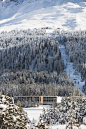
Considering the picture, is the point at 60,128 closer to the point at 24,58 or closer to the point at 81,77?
the point at 81,77

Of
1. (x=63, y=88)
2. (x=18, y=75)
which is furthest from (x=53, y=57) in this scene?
(x=63, y=88)

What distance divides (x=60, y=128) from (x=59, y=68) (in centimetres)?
12857

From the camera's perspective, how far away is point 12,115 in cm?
2425

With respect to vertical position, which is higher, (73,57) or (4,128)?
(4,128)

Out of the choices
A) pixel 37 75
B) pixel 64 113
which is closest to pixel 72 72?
pixel 37 75

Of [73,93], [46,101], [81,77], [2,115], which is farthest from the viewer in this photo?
[81,77]

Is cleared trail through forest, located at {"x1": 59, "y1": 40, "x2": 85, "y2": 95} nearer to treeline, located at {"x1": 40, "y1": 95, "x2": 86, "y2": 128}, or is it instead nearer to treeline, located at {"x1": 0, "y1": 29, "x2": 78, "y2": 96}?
treeline, located at {"x1": 0, "y1": 29, "x2": 78, "y2": 96}

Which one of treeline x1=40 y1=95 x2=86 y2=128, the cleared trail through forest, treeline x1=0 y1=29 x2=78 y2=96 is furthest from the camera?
the cleared trail through forest

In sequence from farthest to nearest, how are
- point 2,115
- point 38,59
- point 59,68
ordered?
point 38,59 → point 59,68 → point 2,115

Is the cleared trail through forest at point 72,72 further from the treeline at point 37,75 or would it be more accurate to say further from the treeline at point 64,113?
the treeline at point 64,113

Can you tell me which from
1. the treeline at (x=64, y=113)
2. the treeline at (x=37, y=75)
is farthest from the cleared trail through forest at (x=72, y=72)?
the treeline at (x=64, y=113)

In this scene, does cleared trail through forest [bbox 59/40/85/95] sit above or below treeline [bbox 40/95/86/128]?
below

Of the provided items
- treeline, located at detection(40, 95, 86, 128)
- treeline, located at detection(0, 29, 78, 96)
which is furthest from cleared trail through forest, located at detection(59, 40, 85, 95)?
treeline, located at detection(40, 95, 86, 128)

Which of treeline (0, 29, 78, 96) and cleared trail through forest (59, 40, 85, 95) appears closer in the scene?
treeline (0, 29, 78, 96)
